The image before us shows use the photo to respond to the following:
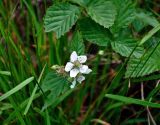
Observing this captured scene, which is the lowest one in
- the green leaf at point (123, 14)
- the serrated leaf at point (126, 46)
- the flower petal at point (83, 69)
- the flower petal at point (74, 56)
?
the flower petal at point (83, 69)

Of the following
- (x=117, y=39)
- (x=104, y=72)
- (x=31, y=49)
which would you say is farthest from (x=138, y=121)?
(x=31, y=49)

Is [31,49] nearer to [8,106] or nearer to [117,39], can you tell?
[8,106]

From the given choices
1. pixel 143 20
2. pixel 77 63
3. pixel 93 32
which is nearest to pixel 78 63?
pixel 77 63

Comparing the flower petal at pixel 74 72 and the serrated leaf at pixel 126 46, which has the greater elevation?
the serrated leaf at pixel 126 46

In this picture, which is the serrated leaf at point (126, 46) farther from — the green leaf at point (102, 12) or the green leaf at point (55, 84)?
the green leaf at point (55, 84)

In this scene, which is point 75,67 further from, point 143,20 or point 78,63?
point 143,20

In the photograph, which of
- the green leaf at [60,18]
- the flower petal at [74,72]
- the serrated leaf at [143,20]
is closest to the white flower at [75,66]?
the flower petal at [74,72]
